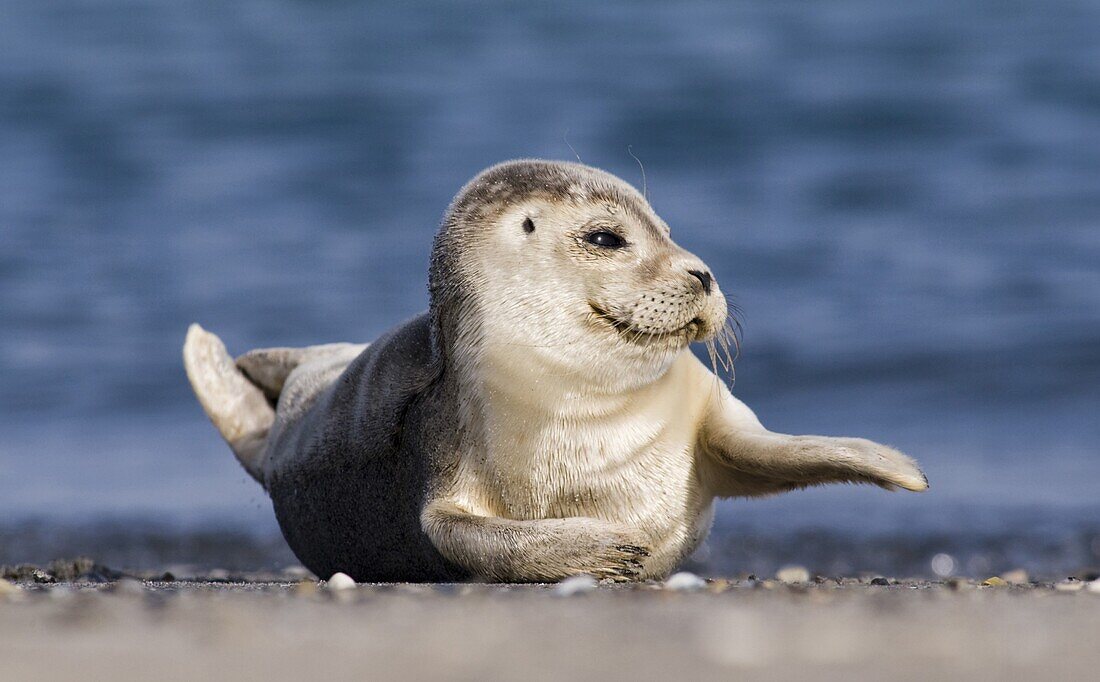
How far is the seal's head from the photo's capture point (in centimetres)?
555

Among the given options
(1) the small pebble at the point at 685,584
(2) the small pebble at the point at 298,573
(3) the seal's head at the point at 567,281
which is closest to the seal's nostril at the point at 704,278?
(3) the seal's head at the point at 567,281

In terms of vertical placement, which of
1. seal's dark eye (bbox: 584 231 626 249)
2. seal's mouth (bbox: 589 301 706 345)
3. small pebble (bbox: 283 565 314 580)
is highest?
seal's dark eye (bbox: 584 231 626 249)

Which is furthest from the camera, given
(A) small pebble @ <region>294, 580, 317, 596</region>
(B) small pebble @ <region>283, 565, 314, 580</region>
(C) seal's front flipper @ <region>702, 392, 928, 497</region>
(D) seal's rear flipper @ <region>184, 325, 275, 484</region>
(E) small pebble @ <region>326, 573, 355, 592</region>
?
(D) seal's rear flipper @ <region>184, 325, 275, 484</region>

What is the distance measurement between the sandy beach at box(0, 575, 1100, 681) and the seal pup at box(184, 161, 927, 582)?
54.3 inches

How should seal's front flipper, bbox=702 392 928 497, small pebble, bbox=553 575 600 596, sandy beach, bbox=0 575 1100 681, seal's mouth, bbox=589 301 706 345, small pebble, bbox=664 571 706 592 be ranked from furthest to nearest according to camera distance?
seal's mouth, bbox=589 301 706 345 < seal's front flipper, bbox=702 392 928 497 < small pebble, bbox=664 571 706 592 < small pebble, bbox=553 575 600 596 < sandy beach, bbox=0 575 1100 681

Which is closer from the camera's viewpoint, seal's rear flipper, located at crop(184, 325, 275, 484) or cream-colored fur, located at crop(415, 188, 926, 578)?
cream-colored fur, located at crop(415, 188, 926, 578)

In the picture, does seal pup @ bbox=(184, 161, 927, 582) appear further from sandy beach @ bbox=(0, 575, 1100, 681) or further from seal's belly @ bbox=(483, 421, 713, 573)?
sandy beach @ bbox=(0, 575, 1100, 681)

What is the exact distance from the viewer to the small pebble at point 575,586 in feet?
14.9

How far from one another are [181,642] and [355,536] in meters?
3.08

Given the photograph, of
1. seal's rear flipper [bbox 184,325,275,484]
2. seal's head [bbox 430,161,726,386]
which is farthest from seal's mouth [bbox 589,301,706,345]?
seal's rear flipper [bbox 184,325,275,484]

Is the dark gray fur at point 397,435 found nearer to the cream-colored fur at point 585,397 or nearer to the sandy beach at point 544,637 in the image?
the cream-colored fur at point 585,397

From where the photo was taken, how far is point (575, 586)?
469 centimetres

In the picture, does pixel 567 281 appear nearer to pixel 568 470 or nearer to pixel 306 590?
pixel 568 470

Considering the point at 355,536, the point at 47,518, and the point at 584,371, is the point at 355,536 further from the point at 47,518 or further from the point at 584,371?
the point at 47,518
